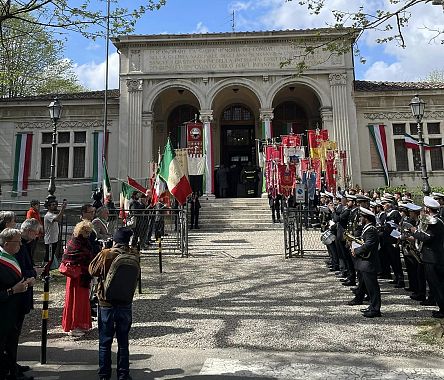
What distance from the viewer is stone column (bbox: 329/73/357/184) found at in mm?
22906

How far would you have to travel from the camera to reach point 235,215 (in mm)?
19797

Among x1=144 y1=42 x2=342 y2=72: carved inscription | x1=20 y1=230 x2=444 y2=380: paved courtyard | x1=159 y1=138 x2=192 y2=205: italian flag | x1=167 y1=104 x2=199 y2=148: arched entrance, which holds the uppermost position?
x1=144 y1=42 x2=342 y2=72: carved inscription

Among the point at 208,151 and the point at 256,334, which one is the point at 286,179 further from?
the point at 256,334

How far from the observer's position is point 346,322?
634cm

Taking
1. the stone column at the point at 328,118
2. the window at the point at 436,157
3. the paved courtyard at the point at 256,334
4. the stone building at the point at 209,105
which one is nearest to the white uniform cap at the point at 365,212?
the paved courtyard at the point at 256,334

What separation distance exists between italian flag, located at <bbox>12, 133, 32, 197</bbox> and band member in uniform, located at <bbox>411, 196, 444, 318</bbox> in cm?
2304

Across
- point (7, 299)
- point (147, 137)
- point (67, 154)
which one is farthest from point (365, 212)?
point (67, 154)

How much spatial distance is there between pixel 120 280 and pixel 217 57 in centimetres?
2155

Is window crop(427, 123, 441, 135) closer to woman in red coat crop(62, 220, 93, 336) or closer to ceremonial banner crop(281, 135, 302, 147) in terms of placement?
ceremonial banner crop(281, 135, 302, 147)

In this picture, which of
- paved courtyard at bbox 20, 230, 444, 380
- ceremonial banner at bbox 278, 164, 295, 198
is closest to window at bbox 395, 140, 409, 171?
ceremonial banner at bbox 278, 164, 295, 198

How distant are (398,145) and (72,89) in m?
28.0

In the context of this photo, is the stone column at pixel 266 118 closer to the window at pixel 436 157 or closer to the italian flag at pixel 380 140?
the italian flag at pixel 380 140

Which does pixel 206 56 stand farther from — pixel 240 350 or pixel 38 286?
pixel 240 350

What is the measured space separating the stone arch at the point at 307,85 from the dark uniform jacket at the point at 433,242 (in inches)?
698
